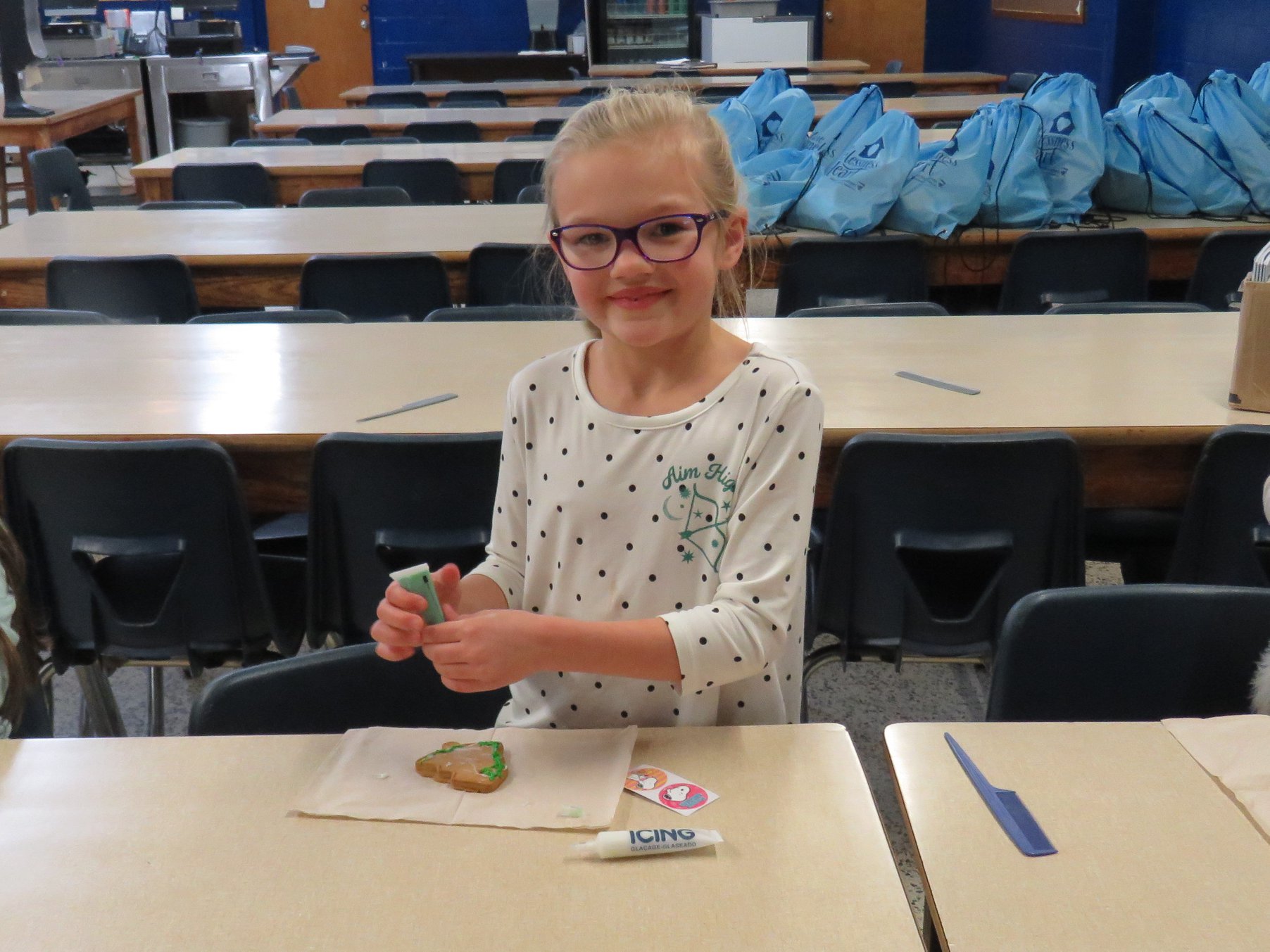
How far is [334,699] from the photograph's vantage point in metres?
1.30

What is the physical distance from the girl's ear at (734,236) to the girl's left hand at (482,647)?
454mm

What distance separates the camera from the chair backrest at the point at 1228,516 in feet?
6.06

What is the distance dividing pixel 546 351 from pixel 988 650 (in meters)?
1.02

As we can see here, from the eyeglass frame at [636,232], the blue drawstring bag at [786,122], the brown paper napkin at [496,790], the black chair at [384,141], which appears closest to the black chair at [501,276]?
the blue drawstring bag at [786,122]

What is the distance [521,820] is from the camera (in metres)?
0.99

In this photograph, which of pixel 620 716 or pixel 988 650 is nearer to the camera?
pixel 620 716

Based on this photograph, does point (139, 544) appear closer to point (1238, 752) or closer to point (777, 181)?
point (1238, 752)

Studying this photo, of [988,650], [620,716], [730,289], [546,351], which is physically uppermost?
[730,289]

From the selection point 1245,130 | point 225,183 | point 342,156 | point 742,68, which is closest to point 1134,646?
point 1245,130

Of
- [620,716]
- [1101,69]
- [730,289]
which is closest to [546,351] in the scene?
[730,289]

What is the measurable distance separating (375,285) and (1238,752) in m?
2.56

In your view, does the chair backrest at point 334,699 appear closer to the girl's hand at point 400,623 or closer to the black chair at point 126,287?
the girl's hand at point 400,623

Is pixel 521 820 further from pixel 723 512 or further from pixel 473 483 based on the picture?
pixel 473 483

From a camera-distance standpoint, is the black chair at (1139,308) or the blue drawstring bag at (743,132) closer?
the black chair at (1139,308)
